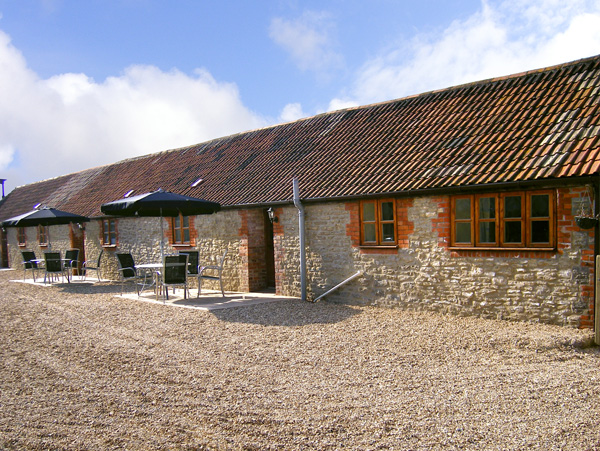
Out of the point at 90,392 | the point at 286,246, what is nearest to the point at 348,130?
the point at 286,246

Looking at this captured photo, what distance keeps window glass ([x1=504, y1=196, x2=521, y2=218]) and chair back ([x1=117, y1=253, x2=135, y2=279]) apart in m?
9.43

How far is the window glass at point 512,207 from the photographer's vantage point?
7.97 m

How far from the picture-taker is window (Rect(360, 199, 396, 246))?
9.57 metres

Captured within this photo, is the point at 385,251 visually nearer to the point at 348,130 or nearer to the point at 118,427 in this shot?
the point at 348,130

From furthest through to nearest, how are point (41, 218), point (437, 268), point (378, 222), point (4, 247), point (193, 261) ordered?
point (4, 247)
point (41, 218)
point (193, 261)
point (378, 222)
point (437, 268)

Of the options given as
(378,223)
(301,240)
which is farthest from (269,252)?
(378,223)

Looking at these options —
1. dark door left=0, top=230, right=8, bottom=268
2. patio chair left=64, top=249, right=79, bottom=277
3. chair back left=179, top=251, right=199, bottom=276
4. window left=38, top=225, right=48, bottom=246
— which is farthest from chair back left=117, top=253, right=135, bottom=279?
dark door left=0, top=230, right=8, bottom=268

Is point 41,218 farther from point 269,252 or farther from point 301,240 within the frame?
point 301,240

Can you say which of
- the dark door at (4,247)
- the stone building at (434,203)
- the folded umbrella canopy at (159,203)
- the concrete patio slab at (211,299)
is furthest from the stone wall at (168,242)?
the dark door at (4,247)

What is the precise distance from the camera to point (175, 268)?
11.0 meters

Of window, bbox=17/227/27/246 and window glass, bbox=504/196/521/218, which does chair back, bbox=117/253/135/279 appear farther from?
window, bbox=17/227/27/246

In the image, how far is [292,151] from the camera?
1375 cm

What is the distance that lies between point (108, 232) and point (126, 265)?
17.7 feet

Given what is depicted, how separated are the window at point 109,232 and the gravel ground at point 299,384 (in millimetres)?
8775
